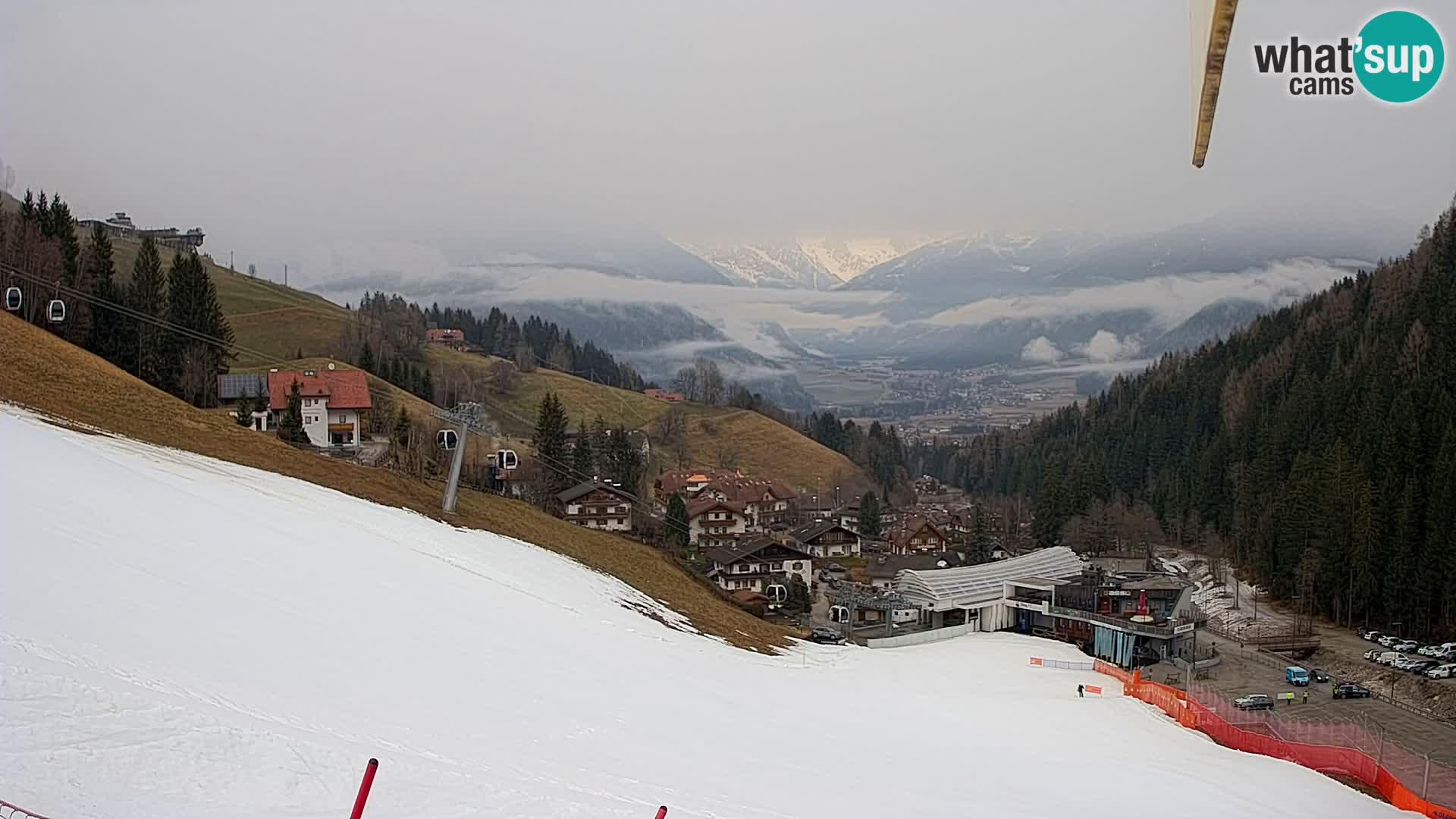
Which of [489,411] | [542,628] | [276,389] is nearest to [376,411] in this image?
[276,389]

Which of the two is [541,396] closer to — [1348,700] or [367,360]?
[367,360]

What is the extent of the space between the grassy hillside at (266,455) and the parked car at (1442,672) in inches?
651

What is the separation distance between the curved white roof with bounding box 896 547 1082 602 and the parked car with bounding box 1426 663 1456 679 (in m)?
11.8

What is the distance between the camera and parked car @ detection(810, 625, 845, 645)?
2687 centimetres

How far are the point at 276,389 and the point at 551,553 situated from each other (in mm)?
27507

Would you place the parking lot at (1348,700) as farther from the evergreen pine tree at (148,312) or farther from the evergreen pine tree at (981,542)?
the evergreen pine tree at (148,312)

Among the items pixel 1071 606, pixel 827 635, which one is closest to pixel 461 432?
pixel 827 635

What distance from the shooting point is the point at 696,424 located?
86.4 meters

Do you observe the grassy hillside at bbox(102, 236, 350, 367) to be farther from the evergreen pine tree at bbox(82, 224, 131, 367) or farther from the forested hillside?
the forested hillside

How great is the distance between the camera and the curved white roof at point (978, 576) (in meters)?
33.5

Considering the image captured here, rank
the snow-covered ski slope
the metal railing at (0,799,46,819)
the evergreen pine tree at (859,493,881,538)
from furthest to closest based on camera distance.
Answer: the evergreen pine tree at (859,493,881,538) < the snow-covered ski slope < the metal railing at (0,799,46,819)

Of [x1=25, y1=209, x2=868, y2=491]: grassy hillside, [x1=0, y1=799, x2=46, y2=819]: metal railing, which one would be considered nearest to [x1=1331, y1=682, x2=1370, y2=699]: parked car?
[x1=0, y1=799, x2=46, y2=819]: metal railing

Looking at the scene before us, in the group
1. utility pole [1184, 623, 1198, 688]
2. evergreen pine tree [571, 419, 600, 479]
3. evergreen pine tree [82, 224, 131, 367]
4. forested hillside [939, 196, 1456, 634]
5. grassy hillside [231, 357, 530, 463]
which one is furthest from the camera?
evergreen pine tree [571, 419, 600, 479]

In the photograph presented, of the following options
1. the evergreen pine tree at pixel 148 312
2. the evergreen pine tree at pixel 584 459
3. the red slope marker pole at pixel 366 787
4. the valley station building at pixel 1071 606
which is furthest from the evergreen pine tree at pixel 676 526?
the red slope marker pole at pixel 366 787
